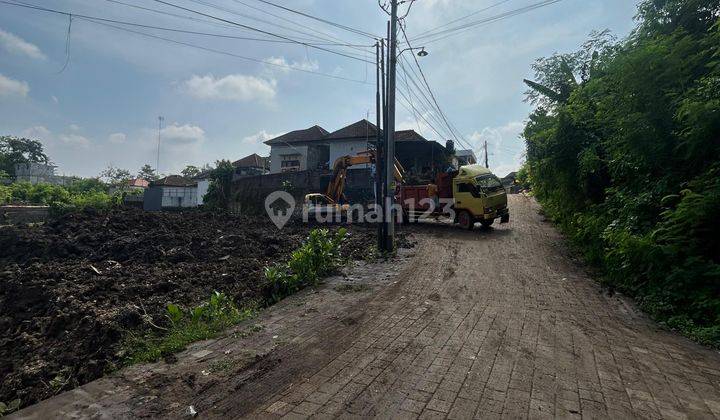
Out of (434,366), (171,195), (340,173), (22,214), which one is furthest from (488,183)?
(171,195)

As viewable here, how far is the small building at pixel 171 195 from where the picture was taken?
107 ft

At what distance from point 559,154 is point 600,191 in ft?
5.07

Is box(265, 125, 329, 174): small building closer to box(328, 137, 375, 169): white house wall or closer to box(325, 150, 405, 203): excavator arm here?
box(328, 137, 375, 169): white house wall

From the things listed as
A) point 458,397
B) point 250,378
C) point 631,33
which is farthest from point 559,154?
point 250,378

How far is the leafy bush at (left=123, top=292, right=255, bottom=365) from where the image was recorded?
443cm

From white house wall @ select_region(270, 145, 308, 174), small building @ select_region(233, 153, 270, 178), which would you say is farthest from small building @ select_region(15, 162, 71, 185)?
white house wall @ select_region(270, 145, 308, 174)

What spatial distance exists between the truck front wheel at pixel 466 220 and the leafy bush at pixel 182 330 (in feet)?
32.0

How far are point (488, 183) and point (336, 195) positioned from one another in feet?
25.1

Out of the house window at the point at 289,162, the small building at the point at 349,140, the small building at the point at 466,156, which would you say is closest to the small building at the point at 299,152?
the house window at the point at 289,162

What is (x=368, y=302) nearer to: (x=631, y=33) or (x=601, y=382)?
(x=601, y=382)

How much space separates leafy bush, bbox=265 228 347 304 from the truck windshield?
6.77 m

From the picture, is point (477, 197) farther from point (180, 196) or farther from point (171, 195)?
point (180, 196)

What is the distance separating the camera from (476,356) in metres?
4.15

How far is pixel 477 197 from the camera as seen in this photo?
13383 mm
